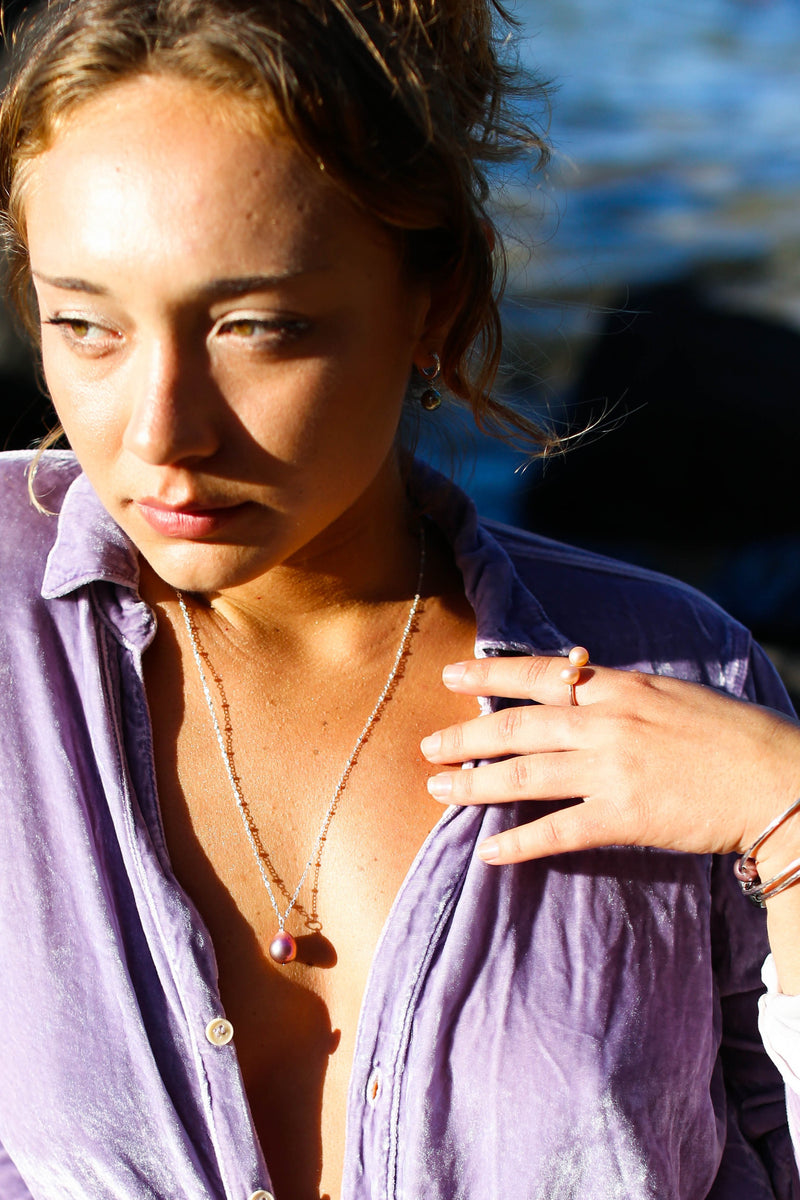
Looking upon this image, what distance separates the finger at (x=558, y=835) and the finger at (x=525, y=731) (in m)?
0.08

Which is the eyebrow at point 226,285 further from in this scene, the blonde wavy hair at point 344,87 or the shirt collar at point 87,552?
the shirt collar at point 87,552

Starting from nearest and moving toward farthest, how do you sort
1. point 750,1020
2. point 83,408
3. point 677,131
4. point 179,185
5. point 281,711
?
point 179,185
point 83,408
point 281,711
point 750,1020
point 677,131

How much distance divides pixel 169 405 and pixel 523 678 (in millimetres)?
531

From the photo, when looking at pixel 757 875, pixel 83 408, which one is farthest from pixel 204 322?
pixel 757 875

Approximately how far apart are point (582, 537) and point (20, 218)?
3.78 metres

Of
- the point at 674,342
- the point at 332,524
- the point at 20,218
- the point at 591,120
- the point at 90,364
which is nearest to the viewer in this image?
the point at 90,364

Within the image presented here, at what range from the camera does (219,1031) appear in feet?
4.01

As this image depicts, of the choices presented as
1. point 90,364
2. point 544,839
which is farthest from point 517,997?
point 90,364

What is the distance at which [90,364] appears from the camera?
1.15 m

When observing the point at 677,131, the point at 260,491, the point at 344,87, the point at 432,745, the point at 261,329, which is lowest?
the point at 432,745

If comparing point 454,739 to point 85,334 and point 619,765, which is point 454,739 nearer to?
point 619,765

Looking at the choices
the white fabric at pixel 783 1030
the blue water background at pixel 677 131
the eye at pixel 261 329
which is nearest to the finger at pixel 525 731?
the white fabric at pixel 783 1030

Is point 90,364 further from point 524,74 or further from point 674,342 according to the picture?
point 674,342

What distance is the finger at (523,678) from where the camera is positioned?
1.38 m
